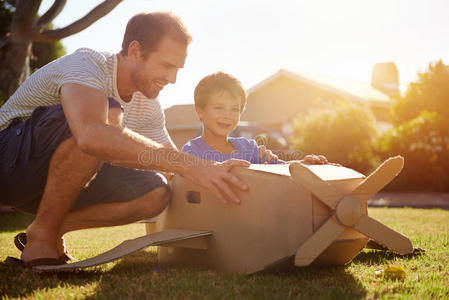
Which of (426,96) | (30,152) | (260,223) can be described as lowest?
(260,223)

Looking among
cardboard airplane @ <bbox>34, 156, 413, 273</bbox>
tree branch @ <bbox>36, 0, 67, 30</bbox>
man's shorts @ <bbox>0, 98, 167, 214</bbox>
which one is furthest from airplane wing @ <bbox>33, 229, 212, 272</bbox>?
tree branch @ <bbox>36, 0, 67, 30</bbox>

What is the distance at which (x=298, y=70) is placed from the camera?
18484mm

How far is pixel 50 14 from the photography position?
640 centimetres

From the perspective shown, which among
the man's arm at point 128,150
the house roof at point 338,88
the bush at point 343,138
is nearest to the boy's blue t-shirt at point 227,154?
the man's arm at point 128,150

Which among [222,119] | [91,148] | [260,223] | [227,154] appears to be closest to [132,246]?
[91,148]

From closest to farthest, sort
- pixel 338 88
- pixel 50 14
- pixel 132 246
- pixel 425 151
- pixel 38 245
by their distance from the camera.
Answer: pixel 132 246 → pixel 38 245 → pixel 50 14 → pixel 425 151 → pixel 338 88

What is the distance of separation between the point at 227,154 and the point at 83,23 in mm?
4223

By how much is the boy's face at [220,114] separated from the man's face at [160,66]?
814 mm

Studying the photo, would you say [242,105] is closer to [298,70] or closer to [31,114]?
[31,114]

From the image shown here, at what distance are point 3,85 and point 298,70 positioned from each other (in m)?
13.9

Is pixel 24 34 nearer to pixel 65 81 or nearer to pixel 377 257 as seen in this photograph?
pixel 65 81

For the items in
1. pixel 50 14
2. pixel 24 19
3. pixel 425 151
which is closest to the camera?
pixel 24 19

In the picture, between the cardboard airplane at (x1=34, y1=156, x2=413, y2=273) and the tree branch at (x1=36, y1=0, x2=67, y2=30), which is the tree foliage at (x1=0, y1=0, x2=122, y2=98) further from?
the cardboard airplane at (x1=34, y1=156, x2=413, y2=273)

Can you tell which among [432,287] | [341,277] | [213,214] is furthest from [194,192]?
[432,287]
